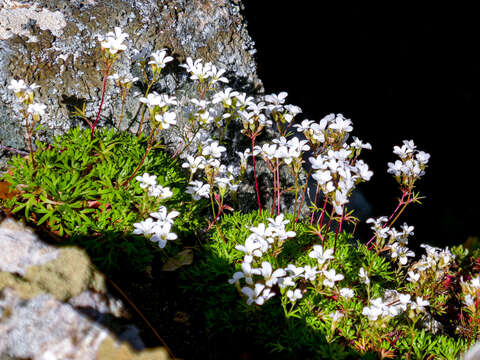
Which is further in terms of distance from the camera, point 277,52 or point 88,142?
point 277,52

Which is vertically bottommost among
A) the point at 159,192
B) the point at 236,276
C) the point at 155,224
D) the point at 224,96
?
the point at 236,276

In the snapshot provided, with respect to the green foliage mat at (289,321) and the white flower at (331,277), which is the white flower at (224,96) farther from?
the white flower at (331,277)

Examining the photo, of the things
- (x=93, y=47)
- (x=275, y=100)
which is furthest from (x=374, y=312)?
(x=93, y=47)

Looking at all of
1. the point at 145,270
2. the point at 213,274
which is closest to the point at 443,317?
the point at 213,274

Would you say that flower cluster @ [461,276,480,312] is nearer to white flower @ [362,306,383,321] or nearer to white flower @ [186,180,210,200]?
white flower @ [362,306,383,321]

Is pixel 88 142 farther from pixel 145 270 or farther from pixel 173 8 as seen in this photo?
pixel 173 8

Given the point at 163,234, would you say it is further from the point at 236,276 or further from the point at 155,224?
the point at 236,276
